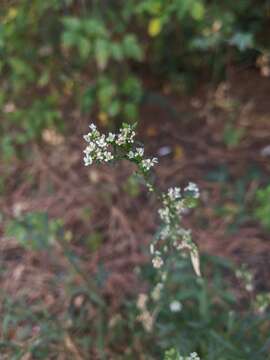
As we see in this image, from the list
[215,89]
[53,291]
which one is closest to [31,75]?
[53,291]

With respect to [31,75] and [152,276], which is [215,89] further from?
[152,276]

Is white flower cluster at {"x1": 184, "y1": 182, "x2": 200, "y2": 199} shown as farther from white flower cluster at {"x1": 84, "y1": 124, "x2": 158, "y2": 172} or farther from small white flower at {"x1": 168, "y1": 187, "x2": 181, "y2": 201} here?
white flower cluster at {"x1": 84, "y1": 124, "x2": 158, "y2": 172}

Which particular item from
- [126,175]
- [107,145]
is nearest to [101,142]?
[107,145]

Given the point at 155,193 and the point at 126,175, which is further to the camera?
the point at 126,175

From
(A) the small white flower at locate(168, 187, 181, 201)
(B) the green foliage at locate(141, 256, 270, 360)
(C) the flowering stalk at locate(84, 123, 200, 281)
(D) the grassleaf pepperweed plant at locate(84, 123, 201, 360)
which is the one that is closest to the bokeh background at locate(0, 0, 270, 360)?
(B) the green foliage at locate(141, 256, 270, 360)

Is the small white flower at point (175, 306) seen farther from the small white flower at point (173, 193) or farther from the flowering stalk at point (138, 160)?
the small white flower at point (173, 193)

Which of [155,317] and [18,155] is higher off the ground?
[18,155]

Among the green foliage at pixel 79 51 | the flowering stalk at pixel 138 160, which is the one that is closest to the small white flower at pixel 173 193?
the flowering stalk at pixel 138 160

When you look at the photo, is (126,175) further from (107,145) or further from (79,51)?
(107,145)
